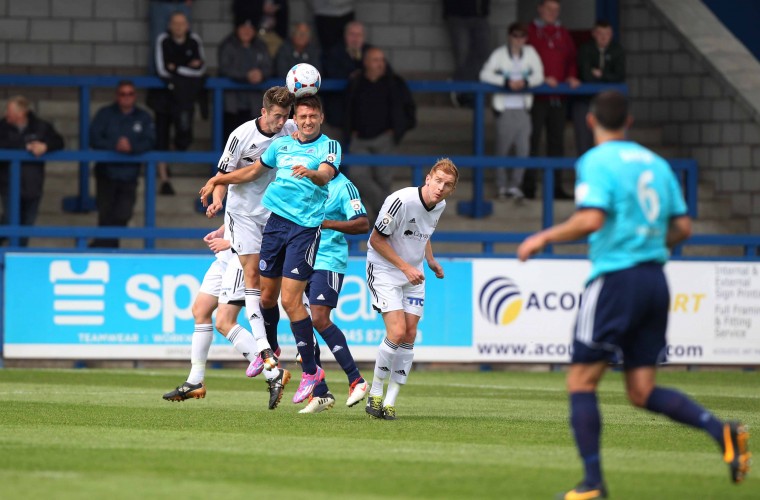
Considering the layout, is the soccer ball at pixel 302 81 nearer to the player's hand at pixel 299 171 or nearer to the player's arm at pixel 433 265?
the player's hand at pixel 299 171

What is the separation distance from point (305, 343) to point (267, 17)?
11649 mm

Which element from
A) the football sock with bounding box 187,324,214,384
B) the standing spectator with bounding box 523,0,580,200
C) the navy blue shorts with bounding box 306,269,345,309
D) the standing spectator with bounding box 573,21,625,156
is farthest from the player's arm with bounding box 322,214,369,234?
the standing spectator with bounding box 573,21,625,156

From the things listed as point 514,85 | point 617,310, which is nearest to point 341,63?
point 514,85

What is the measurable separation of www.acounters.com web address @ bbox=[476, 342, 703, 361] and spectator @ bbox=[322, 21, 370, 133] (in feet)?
13.9

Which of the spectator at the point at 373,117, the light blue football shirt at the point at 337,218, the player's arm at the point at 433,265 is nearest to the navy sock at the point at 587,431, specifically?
the player's arm at the point at 433,265

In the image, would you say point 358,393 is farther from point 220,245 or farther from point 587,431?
point 587,431

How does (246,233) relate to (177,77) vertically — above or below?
below

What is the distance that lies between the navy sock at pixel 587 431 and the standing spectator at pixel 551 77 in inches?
561

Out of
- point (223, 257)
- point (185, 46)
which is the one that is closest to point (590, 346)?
point (223, 257)

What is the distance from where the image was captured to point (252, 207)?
459 inches

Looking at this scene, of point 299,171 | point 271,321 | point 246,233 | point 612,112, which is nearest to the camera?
point 612,112

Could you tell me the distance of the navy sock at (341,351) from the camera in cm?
1094

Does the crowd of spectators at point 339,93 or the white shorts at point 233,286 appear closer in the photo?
the white shorts at point 233,286

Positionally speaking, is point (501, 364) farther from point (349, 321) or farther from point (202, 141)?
point (202, 141)
